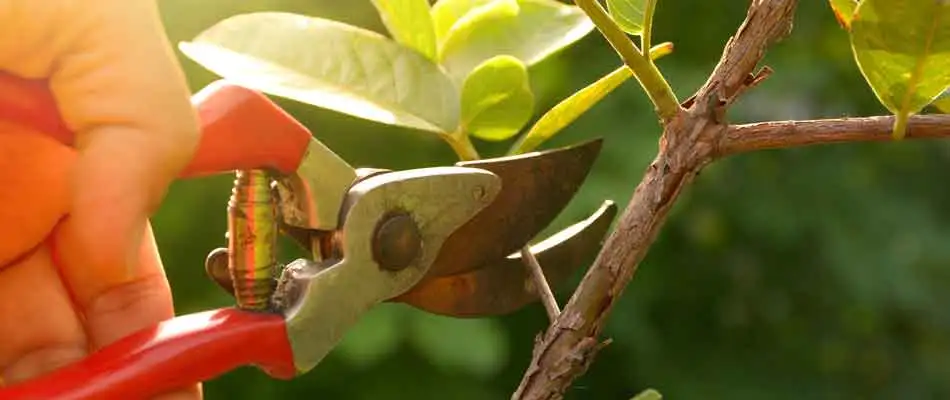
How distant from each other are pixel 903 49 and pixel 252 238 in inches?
9.1

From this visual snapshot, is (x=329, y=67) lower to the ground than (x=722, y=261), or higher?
higher

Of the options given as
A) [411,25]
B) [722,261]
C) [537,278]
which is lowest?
[722,261]

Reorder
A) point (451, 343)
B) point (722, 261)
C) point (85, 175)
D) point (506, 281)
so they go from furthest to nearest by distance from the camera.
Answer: point (722, 261)
point (451, 343)
point (506, 281)
point (85, 175)

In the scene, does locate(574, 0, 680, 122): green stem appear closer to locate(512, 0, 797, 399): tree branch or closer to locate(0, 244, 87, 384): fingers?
locate(512, 0, 797, 399): tree branch

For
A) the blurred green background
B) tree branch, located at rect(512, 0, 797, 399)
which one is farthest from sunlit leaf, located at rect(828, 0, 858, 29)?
the blurred green background

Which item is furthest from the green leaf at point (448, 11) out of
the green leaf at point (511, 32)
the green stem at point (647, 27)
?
the green stem at point (647, 27)

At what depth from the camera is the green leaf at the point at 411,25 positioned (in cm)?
52

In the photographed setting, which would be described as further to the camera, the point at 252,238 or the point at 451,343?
the point at 451,343

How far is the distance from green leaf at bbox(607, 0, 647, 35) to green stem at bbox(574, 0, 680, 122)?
31 millimetres

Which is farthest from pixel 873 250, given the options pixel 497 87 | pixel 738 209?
pixel 497 87

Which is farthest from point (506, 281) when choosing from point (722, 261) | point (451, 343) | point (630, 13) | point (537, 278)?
point (722, 261)

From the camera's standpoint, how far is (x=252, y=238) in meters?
0.44

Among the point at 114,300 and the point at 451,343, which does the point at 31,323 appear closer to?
the point at 114,300

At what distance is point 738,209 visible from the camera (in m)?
1.37
